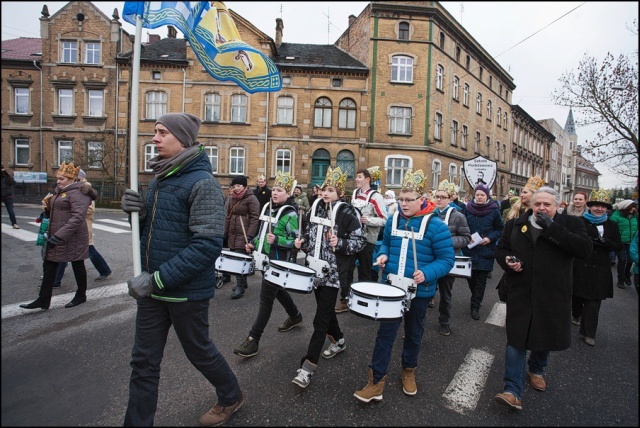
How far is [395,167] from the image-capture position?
1015 inches

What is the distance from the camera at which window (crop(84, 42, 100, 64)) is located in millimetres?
26328

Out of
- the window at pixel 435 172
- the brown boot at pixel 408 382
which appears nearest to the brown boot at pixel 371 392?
the brown boot at pixel 408 382

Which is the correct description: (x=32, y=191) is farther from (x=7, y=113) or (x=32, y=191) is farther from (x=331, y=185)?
(x=331, y=185)

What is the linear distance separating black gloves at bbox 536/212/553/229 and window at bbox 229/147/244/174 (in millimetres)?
23851

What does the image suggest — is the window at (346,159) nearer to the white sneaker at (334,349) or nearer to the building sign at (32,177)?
the building sign at (32,177)

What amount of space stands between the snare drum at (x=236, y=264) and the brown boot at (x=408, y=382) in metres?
2.29

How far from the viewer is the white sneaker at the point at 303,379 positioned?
326cm

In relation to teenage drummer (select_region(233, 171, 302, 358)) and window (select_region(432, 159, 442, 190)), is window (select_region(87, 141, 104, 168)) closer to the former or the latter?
window (select_region(432, 159, 442, 190))

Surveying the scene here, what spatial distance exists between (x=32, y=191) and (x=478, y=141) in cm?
3700

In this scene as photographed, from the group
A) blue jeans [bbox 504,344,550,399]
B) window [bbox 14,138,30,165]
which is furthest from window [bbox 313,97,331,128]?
blue jeans [bbox 504,344,550,399]

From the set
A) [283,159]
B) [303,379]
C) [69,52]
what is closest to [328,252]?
[303,379]

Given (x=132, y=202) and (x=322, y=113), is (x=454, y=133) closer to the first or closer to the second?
(x=322, y=113)

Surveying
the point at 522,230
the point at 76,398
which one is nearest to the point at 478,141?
the point at 522,230

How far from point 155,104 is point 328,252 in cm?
2628
